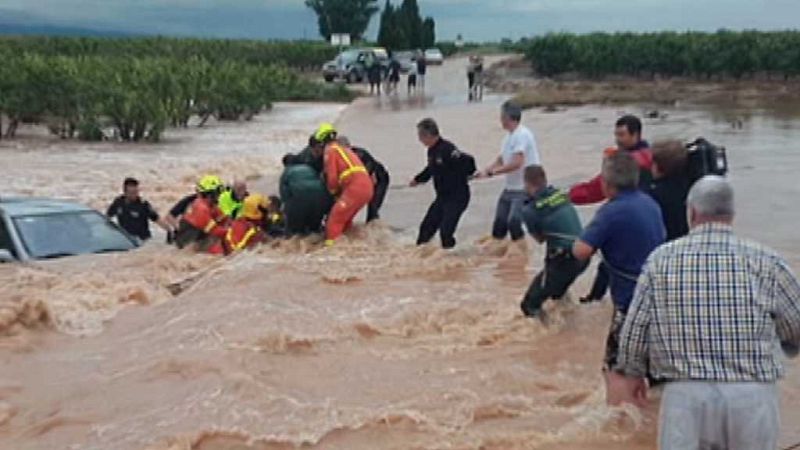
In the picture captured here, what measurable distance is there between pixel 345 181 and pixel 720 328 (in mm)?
8489

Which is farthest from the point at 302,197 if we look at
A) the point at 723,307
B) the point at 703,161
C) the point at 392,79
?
the point at 392,79

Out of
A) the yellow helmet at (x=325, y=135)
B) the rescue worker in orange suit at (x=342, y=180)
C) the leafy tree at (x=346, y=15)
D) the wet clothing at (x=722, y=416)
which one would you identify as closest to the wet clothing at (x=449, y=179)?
the rescue worker in orange suit at (x=342, y=180)

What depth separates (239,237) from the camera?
13.0 m

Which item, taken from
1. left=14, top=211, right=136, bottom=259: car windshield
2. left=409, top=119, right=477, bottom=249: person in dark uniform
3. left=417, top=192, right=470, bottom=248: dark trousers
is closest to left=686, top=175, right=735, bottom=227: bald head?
left=409, top=119, right=477, bottom=249: person in dark uniform

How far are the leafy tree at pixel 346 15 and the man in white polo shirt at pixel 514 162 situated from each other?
327 feet

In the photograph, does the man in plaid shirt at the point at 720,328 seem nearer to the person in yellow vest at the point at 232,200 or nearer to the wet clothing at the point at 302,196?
the wet clothing at the point at 302,196

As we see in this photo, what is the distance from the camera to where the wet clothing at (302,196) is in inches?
499

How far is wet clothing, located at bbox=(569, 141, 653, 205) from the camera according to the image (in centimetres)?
816

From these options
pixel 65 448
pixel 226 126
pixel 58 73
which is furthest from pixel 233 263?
pixel 226 126

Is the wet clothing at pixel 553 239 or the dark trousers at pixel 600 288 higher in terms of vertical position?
the wet clothing at pixel 553 239

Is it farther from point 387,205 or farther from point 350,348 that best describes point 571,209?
point 387,205

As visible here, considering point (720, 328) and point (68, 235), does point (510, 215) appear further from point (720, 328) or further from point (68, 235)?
point (720, 328)

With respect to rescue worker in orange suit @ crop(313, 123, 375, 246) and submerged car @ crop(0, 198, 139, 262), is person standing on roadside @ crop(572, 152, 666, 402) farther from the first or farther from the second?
submerged car @ crop(0, 198, 139, 262)

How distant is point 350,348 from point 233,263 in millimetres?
3583
